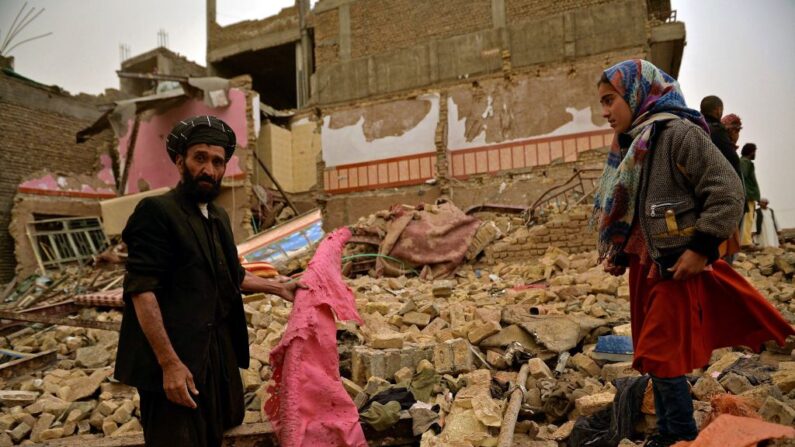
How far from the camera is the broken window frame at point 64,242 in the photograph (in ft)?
41.4

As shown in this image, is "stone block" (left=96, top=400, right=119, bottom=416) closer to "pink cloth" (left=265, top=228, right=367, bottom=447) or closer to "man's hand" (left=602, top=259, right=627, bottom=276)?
"pink cloth" (left=265, top=228, right=367, bottom=447)

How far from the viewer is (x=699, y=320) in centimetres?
171

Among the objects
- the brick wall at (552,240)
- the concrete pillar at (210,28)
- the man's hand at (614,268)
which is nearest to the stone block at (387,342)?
the man's hand at (614,268)

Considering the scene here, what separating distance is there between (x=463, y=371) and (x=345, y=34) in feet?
51.0

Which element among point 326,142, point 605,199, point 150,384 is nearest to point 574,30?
point 326,142

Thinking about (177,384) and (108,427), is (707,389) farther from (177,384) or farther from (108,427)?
(108,427)

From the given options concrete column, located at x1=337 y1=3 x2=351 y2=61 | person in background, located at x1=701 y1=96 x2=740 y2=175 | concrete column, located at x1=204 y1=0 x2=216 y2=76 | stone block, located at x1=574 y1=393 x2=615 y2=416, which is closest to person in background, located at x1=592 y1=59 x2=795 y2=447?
stone block, located at x1=574 y1=393 x2=615 y2=416

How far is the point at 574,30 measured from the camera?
1310 centimetres

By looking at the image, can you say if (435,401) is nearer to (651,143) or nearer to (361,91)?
(651,143)

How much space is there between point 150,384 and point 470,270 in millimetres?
6510

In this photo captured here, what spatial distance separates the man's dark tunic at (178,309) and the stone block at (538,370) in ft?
6.26

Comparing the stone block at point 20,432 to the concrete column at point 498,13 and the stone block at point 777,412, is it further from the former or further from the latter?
the concrete column at point 498,13

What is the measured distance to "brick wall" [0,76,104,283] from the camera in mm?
13031

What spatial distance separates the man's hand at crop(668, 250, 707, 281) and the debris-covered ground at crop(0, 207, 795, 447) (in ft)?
2.29
